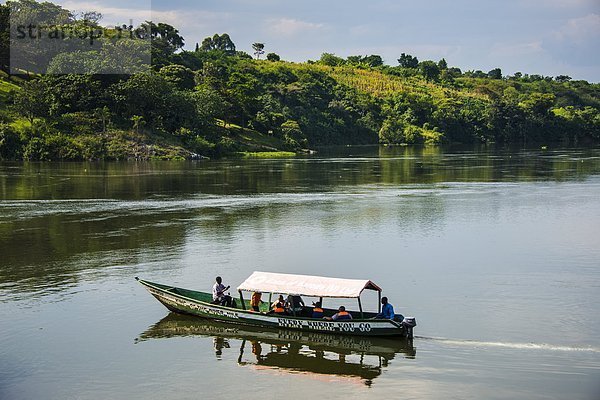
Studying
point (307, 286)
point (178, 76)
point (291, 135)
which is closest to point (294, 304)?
point (307, 286)

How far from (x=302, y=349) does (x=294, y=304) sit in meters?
2.26

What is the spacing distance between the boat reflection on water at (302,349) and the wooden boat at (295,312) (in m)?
0.40

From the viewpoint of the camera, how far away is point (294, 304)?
30.1 meters

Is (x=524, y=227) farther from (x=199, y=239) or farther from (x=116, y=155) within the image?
(x=116, y=155)

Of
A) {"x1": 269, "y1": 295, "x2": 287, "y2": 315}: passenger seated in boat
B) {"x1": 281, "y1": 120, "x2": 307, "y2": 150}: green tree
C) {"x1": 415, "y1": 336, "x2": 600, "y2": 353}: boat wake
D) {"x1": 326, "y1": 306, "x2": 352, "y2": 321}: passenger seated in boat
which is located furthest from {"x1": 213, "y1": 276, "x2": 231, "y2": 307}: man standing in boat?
{"x1": 281, "y1": 120, "x2": 307, "y2": 150}: green tree

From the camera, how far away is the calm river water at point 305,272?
25.6 m

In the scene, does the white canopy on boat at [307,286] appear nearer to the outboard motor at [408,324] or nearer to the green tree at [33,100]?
the outboard motor at [408,324]

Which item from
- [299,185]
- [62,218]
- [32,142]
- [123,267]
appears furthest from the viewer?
[32,142]

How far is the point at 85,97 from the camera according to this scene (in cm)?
13350

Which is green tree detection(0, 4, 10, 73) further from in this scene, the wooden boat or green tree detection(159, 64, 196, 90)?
the wooden boat

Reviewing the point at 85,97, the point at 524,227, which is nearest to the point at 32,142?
the point at 85,97

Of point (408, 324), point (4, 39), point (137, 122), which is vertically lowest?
point (408, 324)

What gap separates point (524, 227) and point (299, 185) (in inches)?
1468

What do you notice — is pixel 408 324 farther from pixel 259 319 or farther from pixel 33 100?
pixel 33 100
